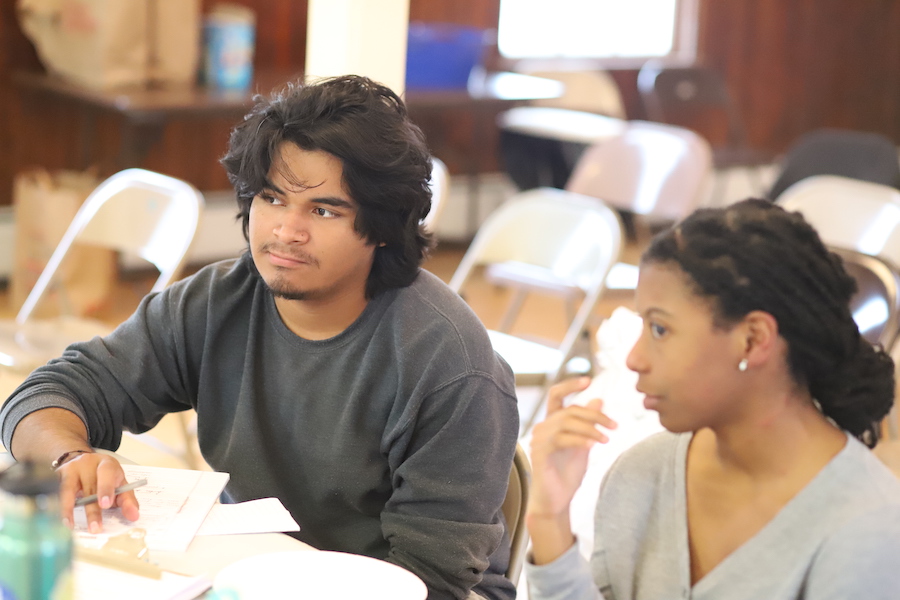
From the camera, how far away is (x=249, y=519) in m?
1.38

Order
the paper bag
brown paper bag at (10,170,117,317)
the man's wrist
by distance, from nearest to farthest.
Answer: the man's wrist
brown paper bag at (10,170,117,317)
the paper bag

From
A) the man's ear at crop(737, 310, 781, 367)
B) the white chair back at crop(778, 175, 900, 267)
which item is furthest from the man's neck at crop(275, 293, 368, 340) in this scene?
the white chair back at crop(778, 175, 900, 267)

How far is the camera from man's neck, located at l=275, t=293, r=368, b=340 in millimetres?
1562

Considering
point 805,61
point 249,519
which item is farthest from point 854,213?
point 805,61

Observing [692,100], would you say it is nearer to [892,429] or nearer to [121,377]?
[892,429]

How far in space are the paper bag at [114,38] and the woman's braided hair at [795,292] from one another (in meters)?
3.58

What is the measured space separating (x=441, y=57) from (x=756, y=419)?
4335 mm

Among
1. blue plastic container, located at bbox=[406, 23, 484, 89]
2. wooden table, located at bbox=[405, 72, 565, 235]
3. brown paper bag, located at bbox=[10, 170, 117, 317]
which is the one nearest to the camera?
brown paper bag, located at bbox=[10, 170, 117, 317]

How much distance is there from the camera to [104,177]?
4.84 metres

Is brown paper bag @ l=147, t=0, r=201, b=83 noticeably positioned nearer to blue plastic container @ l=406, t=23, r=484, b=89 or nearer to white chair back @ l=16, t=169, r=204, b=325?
blue plastic container @ l=406, t=23, r=484, b=89

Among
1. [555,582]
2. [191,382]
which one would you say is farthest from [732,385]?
[191,382]

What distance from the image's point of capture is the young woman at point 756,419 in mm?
1130

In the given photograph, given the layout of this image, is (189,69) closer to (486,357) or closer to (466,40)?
(466,40)

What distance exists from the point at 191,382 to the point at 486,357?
0.49 m
